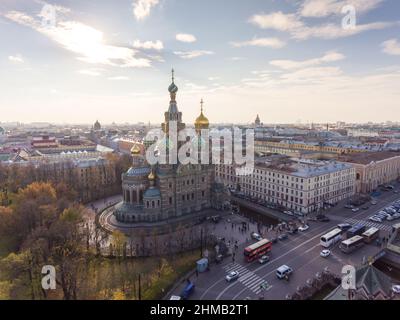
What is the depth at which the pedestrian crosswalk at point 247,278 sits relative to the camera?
32.0m

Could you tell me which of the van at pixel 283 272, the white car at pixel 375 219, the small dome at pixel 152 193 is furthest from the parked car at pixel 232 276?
the white car at pixel 375 219

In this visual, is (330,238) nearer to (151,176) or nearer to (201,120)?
(151,176)

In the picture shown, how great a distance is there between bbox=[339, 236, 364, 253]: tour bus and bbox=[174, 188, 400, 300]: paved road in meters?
0.58

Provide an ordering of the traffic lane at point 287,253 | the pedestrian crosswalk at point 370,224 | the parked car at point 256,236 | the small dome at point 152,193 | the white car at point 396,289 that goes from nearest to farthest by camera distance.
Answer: the white car at point 396,289 → the traffic lane at point 287,253 → the parked car at point 256,236 → the pedestrian crosswalk at point 370,224 → the small dome at point 152,193

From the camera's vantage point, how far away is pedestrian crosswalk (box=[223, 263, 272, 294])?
105 ft

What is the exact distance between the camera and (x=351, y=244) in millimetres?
39875

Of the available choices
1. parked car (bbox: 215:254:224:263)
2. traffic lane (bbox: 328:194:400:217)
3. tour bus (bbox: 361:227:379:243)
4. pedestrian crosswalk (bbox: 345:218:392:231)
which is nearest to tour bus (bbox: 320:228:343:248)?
tour bus (bbox: 361:227:379:243)

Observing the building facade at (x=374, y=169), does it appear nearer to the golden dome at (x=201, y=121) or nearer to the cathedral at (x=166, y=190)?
the cathedral at (x=166, y=190)

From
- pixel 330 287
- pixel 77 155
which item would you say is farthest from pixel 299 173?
pixel 77 155

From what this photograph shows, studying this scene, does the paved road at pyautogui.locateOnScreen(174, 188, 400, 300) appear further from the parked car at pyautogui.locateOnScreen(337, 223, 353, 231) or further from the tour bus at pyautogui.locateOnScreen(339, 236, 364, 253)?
the parked car at pyautogui.locateOnScreen(337, 223, 353, 231)

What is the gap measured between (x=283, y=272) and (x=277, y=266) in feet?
8.55

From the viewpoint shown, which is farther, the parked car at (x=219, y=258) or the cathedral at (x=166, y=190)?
the cathedral at (x=166, y=190)

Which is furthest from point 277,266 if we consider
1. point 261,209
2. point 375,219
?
point 375,219
